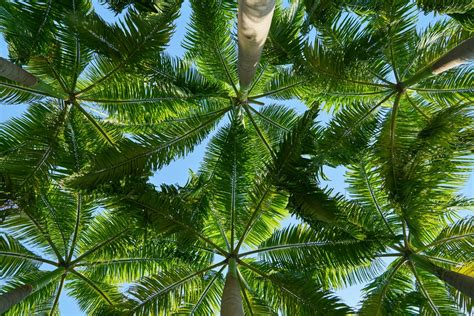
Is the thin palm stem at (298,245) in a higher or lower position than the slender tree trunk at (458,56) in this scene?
lower

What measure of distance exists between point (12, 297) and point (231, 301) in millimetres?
2724

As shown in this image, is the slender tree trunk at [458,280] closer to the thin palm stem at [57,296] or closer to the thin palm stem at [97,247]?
the thin palm stem at [97,247]

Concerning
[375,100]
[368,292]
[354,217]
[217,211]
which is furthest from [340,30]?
[368,292]

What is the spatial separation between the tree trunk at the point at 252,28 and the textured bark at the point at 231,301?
2.67 meters

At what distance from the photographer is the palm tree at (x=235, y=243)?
6.56 m

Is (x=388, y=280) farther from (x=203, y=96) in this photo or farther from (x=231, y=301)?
(x=203, y=96)

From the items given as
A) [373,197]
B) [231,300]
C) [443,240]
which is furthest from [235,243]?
[443,240]

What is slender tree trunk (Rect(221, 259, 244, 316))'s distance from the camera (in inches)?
228

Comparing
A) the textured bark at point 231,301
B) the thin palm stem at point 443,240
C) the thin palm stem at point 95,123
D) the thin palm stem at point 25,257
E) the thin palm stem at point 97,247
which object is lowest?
the textured bark at point 231,301

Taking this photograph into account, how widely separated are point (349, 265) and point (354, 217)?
0.68m

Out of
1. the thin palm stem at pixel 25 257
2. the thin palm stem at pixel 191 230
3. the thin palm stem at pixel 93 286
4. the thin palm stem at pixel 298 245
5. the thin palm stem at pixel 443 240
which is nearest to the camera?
the thin palm stem at pixel 191 230

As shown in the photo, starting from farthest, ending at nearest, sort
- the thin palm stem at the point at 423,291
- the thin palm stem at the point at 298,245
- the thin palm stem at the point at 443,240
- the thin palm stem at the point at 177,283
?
the thin palm stem at the point at 423,291 → the thin palm stem at the point at 443,240 → the thin palm stem at the point at 177,283 → the thin palm stem at the point at 298,245

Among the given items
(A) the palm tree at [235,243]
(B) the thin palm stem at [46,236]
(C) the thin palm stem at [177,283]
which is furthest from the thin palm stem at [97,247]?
(C) the thin palm stem at [177,283]

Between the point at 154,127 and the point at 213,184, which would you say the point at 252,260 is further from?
the point at 154,127
